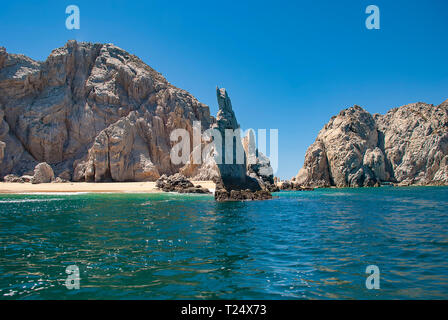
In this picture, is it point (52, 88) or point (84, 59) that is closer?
point (52, 88)

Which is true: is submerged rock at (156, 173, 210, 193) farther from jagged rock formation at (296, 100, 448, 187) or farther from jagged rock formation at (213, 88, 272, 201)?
jagged rock formation at (296, 100, 448, 187)

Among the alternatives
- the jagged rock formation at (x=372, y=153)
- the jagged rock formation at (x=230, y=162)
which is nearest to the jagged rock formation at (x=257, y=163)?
the jagged rock formation at (x=230, y=162)

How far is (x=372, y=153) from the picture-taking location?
275 ft

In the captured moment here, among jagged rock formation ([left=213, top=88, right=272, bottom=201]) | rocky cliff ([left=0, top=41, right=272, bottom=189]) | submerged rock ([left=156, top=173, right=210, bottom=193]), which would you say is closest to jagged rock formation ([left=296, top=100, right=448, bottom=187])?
rocky cliff ([left=0, top=41, right=272, bottom=189])

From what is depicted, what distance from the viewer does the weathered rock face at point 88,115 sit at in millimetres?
59344

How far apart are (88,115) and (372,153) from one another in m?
75.2

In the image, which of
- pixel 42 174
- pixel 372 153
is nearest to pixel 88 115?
pixel 42 174

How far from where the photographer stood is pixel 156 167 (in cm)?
6644

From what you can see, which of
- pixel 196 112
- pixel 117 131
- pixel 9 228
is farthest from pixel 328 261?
pixel 196 112

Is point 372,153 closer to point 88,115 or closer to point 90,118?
point 90,118

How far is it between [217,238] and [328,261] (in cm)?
494

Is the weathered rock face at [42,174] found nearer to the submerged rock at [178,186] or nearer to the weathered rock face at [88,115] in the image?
the weathered rock face at [88,115]

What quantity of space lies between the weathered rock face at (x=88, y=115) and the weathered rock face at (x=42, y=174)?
22.8 ft
